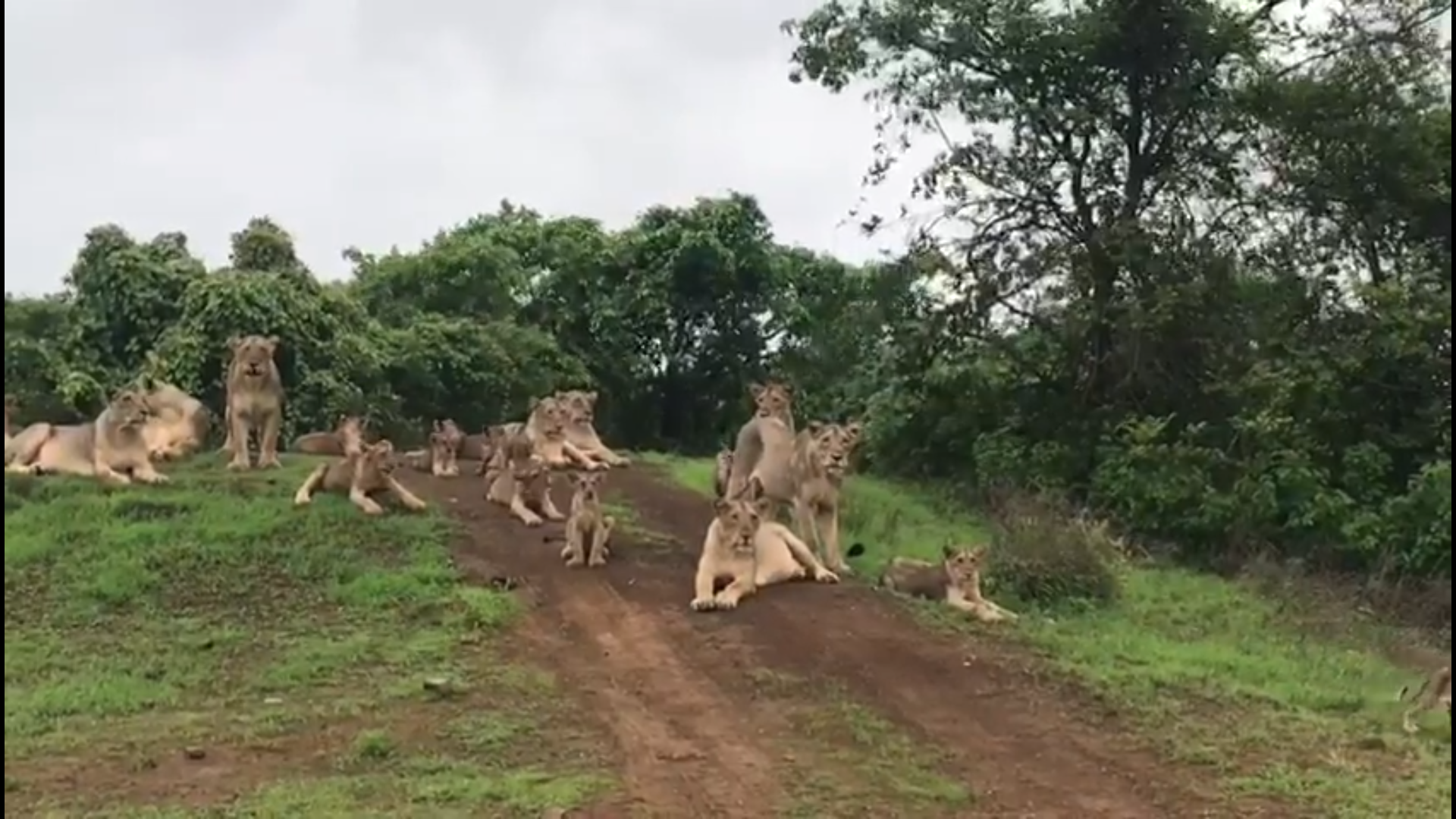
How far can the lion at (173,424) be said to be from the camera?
19.8 m

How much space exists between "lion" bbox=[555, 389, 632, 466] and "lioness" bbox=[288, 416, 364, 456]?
2458mm

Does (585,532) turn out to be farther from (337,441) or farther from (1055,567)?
(337,441)

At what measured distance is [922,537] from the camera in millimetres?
18734

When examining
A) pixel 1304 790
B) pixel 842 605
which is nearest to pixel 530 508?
pixel 842 605

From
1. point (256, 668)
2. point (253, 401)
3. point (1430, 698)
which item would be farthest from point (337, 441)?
point (1430, 698)

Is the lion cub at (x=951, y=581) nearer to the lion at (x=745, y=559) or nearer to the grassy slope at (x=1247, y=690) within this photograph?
the grassy slope at (x=1247, y=690)

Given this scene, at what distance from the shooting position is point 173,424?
66.2 feet

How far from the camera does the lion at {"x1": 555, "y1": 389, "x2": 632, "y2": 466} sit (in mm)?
21844

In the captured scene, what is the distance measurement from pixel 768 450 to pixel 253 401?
5.85 metres

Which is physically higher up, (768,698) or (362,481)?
(362,481)

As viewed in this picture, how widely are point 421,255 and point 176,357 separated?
8006 mm

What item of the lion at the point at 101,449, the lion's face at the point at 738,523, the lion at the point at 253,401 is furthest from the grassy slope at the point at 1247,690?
the lion at the point at 101,449

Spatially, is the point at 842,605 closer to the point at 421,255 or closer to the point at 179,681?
the point at 179,681

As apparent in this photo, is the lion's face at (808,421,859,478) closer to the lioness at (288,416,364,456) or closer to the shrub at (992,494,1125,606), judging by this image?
the shrub at (992,494,1125,606)
